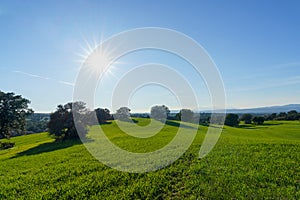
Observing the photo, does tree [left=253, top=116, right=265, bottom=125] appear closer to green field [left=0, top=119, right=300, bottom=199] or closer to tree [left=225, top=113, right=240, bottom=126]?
tree [left=225, top=113, right=240, bottom=126]

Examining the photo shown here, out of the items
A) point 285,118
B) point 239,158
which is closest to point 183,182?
point 239,158

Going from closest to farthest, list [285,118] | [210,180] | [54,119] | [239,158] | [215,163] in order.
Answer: [210,180], [215,163], [239,158], [54,119], [285,118]

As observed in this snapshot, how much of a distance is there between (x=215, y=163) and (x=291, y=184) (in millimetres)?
4395

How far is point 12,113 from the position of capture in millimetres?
46750

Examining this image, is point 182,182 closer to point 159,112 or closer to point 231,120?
point 159,112

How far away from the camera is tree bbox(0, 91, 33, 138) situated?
46.2 m

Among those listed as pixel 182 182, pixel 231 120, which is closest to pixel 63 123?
pixel 182 182

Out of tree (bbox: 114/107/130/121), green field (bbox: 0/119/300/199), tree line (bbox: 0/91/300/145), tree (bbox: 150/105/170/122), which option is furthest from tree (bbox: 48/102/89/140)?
green field (bbox: 0/119/300/199)

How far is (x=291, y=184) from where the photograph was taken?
8859 mm

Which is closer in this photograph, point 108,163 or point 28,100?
point 108,163

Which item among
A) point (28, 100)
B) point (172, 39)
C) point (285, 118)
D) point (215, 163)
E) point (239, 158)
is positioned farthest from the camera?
point (285, 118)

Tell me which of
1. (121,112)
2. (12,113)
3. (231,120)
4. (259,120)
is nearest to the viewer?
(121,112)

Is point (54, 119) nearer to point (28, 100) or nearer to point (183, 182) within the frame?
point (28, 100)

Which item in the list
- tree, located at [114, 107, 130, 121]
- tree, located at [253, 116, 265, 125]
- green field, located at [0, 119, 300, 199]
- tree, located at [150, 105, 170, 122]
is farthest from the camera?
tree, located at [253, 116, 265, 125]
